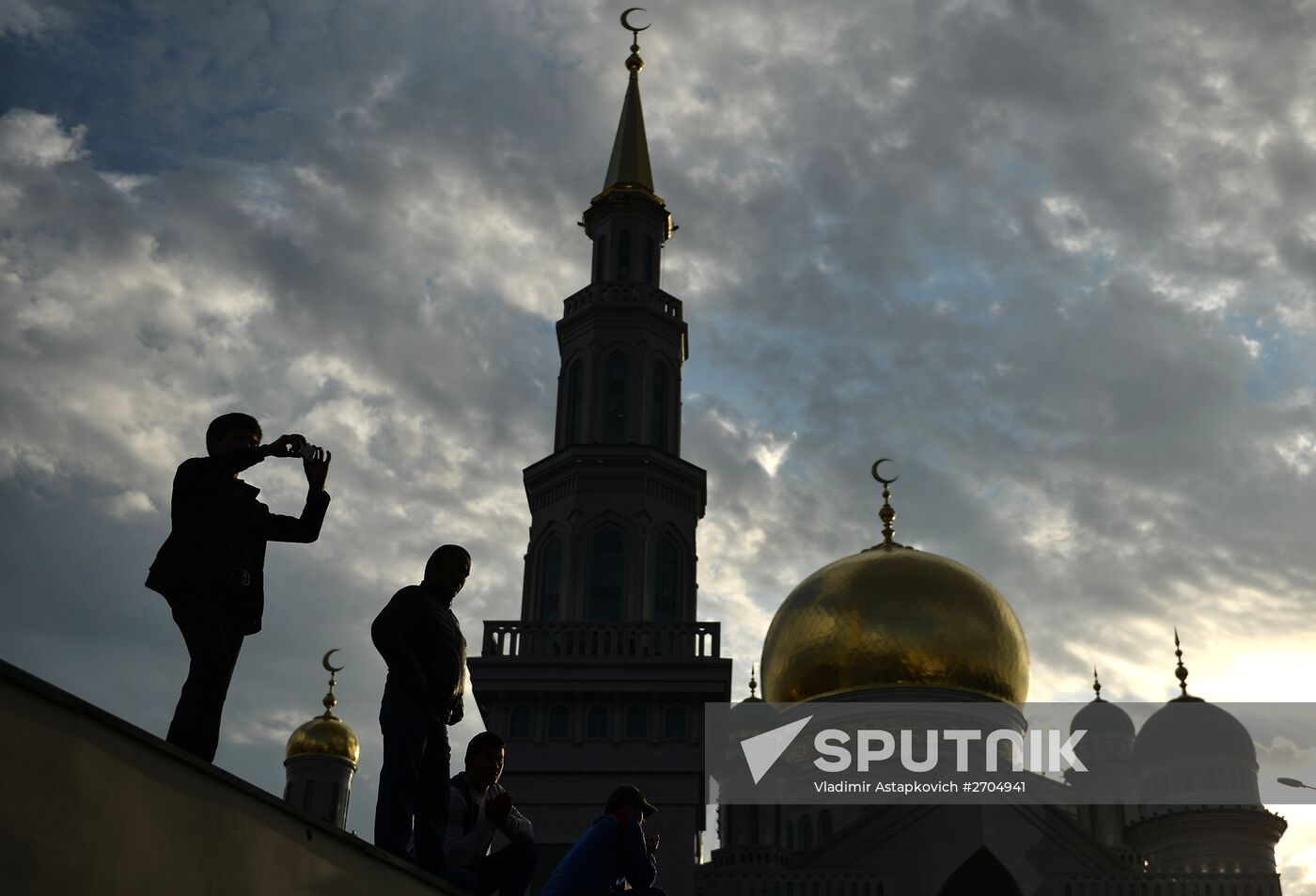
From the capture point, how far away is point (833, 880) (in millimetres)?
27016

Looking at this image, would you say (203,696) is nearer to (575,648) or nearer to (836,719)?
(575,648)

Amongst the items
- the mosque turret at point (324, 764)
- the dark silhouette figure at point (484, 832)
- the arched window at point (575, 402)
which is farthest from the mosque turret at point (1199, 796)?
the dark silhouette figure at point (484, 832)

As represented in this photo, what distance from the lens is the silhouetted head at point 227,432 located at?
650 centimetres

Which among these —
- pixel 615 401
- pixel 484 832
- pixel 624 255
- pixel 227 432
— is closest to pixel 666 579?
pixel 615 401

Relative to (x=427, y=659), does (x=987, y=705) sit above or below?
above

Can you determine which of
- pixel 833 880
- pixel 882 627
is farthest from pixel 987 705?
pixel 833 880

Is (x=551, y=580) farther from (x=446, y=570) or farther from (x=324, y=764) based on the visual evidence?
(x=446, y=570)

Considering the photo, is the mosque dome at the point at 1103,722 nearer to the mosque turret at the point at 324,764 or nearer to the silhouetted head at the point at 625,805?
the mosque turret at the point at 324,764

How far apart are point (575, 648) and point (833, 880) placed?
607 centimetres

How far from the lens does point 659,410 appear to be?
31547mm

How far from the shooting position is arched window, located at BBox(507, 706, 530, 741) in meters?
26.9

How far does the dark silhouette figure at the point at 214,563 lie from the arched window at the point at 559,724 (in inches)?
822

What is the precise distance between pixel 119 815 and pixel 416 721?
249cm

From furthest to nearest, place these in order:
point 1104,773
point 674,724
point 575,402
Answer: point 1104,773, point 575,402, point 674,724
